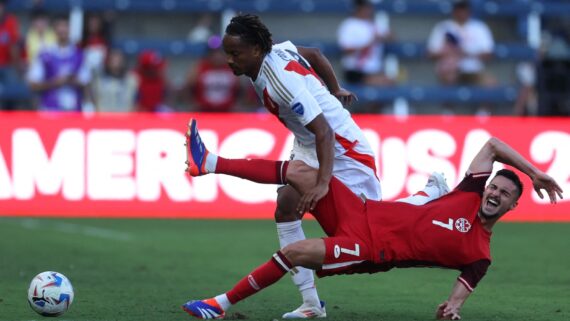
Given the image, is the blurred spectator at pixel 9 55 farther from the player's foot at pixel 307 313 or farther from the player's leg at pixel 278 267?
the player's leg at pixel 278 267

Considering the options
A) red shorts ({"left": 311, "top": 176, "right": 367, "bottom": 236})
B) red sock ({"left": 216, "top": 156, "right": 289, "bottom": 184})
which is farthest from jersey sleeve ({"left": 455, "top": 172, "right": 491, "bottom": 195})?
red sock ({"left": 216, "top": 156, "right": 289, "bottom": 184})

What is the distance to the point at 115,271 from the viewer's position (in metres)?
10.5

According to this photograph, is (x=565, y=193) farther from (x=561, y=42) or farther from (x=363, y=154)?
(x=363, y=154)

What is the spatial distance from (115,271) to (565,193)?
7263 millimetres

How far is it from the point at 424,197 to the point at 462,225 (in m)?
0.58

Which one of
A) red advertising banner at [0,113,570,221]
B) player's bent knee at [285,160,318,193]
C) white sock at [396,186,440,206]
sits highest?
player's bent knee at [285,160,318,193]

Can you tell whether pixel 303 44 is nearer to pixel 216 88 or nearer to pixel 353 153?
pixel 216 88

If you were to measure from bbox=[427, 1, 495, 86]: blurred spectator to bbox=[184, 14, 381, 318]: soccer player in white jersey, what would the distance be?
10311 mm

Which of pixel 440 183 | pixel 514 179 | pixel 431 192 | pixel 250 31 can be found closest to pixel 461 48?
pixel 440 183

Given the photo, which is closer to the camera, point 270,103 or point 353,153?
point 270,103

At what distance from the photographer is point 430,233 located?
7.70 meters

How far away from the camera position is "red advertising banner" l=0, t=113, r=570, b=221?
15.5m

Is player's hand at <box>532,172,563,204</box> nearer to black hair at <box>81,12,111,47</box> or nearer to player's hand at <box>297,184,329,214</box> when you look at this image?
player's hand at <box>297,184,329,214</box>

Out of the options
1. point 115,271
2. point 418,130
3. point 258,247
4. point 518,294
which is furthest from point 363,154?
Result: point 418,130
